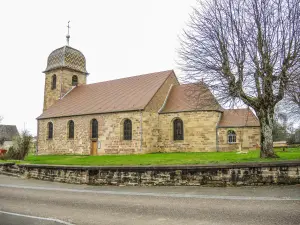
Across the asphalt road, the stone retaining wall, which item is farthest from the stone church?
the asphalt road

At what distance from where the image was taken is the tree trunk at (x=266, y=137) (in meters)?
14.2

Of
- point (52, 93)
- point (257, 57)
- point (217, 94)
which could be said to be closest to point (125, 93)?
point (52, 93)

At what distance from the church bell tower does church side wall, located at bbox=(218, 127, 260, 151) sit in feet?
71.2

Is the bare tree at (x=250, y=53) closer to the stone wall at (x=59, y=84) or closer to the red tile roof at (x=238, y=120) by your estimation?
the red tile roof at (x=238, y=120)

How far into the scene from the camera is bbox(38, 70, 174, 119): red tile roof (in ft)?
90.9

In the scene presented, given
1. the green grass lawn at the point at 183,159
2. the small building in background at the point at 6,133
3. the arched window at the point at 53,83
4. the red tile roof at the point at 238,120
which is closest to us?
the green grass lawn at the point at 183,159

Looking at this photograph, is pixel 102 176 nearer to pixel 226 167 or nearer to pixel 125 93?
pixel 226 167

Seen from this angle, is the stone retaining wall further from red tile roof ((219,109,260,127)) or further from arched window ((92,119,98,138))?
red tile roof ((219,109,260,127))

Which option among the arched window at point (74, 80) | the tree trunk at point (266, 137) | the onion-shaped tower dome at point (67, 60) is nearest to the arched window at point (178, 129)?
the tree trunk at point (266, 137)

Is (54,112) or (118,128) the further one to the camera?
(54,112)

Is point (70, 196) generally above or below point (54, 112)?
below

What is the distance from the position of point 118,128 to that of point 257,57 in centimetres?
1606

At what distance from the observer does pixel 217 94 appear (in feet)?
51.1

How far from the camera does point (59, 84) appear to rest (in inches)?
1432
